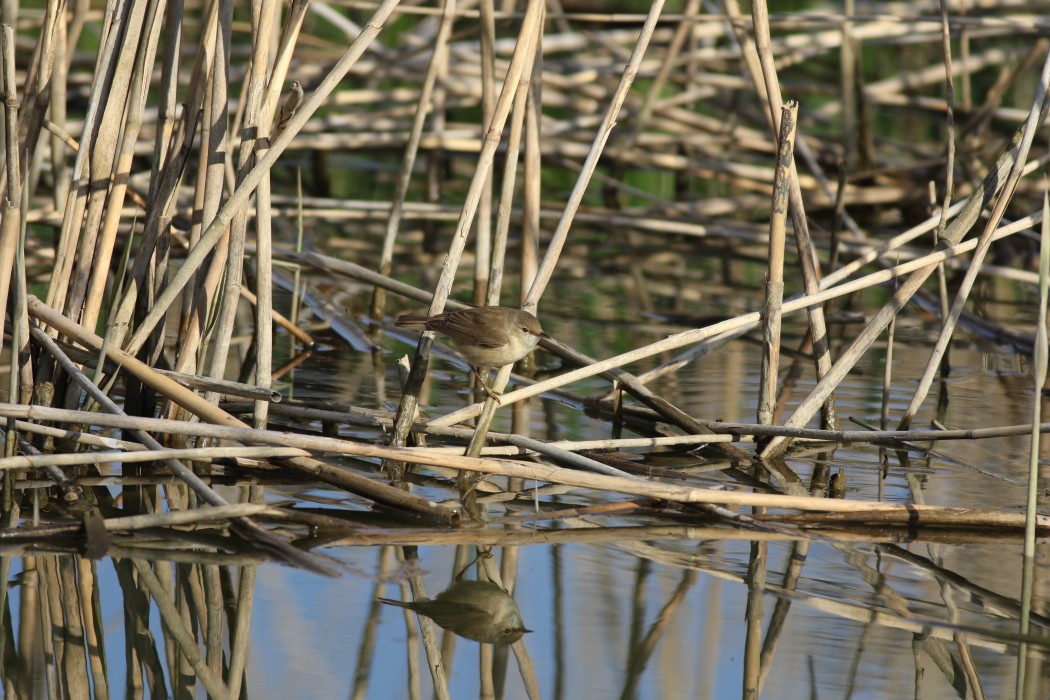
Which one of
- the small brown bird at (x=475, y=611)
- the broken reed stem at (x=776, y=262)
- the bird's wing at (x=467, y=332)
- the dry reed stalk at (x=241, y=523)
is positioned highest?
the broken reed stem at (x=776, y=262)

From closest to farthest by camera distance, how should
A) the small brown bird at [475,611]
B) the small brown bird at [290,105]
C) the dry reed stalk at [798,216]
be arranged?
the small brown bird at [475,611] → the small brown bird at [290,105] → the dry reed stalk at [798,216]

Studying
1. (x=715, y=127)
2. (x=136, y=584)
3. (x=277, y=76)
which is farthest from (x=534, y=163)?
(x=715, y=127)

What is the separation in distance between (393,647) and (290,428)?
1678 millimetres

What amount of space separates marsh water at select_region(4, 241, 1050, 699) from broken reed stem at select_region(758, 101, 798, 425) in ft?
1.19

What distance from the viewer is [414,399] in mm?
4086

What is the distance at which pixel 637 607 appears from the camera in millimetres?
3352

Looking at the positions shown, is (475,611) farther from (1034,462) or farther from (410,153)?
(410,153)

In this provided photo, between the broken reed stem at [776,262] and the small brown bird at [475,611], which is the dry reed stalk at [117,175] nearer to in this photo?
the small brown bird at [475,611]

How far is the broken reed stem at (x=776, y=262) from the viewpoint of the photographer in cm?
424

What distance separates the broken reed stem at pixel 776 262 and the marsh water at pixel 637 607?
36cm

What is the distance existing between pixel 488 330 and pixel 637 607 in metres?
1.14

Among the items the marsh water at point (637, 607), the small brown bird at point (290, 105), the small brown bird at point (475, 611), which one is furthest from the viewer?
the small brown bird at point (290, 105)

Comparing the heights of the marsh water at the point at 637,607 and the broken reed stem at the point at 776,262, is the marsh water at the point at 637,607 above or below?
below

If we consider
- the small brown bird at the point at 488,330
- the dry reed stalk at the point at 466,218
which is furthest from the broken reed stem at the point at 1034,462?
the dry reed stalk at the point at 466,218
